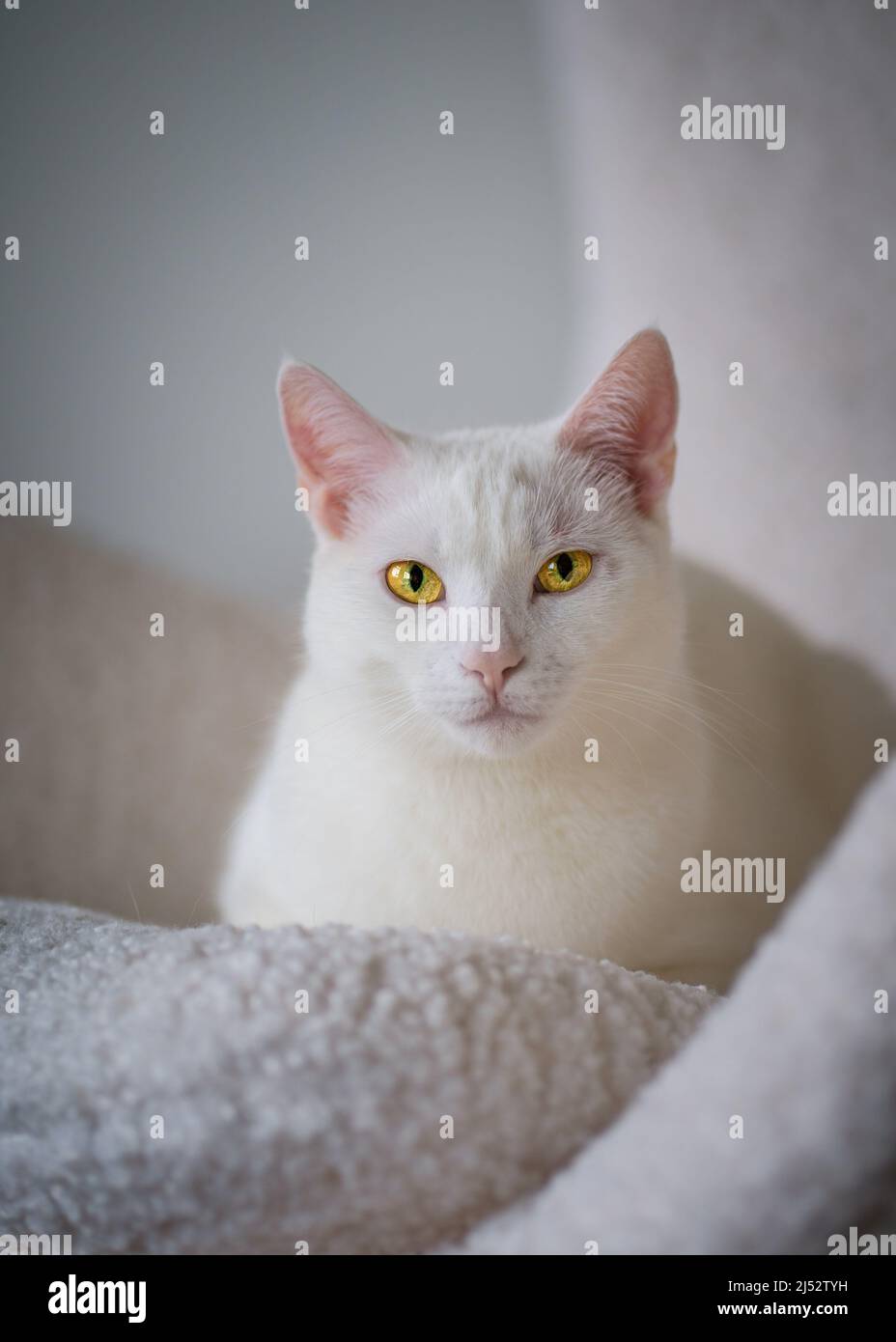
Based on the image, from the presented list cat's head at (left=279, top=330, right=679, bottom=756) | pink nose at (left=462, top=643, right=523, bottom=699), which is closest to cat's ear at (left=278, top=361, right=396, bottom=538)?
cat's head at (left=279, top=330, right=679, bottom=756)

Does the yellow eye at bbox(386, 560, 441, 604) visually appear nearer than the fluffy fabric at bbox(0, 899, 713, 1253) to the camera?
No

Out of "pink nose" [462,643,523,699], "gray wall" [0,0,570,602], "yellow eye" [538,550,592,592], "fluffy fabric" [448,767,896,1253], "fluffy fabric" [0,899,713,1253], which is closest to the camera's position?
"fluffy fabric" [448,767,896,1253]

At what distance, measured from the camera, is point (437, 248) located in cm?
172

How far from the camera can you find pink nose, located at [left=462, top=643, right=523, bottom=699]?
2.93 feet

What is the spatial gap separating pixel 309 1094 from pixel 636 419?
2.47 ft

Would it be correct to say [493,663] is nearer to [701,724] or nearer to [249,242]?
[701,724]

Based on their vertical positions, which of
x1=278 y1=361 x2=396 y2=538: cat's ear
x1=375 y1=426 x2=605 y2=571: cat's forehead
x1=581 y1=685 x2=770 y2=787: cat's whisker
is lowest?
x1=581 y1=685 x2=770 y2=787: cat's whisker

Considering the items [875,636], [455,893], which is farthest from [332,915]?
[875,636]

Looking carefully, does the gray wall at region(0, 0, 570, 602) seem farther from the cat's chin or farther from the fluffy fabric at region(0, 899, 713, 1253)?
the fluffy fabric at region(0, 899, 713, 1253)

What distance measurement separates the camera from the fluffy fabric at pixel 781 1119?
0.54 metres

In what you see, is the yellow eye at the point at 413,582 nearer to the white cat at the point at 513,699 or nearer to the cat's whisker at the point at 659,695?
the white cat at the point at 513,699

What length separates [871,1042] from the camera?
1.80 ft

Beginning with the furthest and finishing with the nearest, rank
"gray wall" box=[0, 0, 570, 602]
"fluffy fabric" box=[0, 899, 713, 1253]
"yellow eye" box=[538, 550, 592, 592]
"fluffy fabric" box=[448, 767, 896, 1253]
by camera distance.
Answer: "gray wall" box=[0, 0, 570, 602] < "yellow eye" box=[538, 550, 592, 592] < "fluffy fabric" box=[0, 899, 713, 1253] < "fluffy fabric" box=[448, 767, 896, 1253]

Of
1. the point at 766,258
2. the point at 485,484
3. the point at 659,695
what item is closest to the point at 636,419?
the point at 485,484
